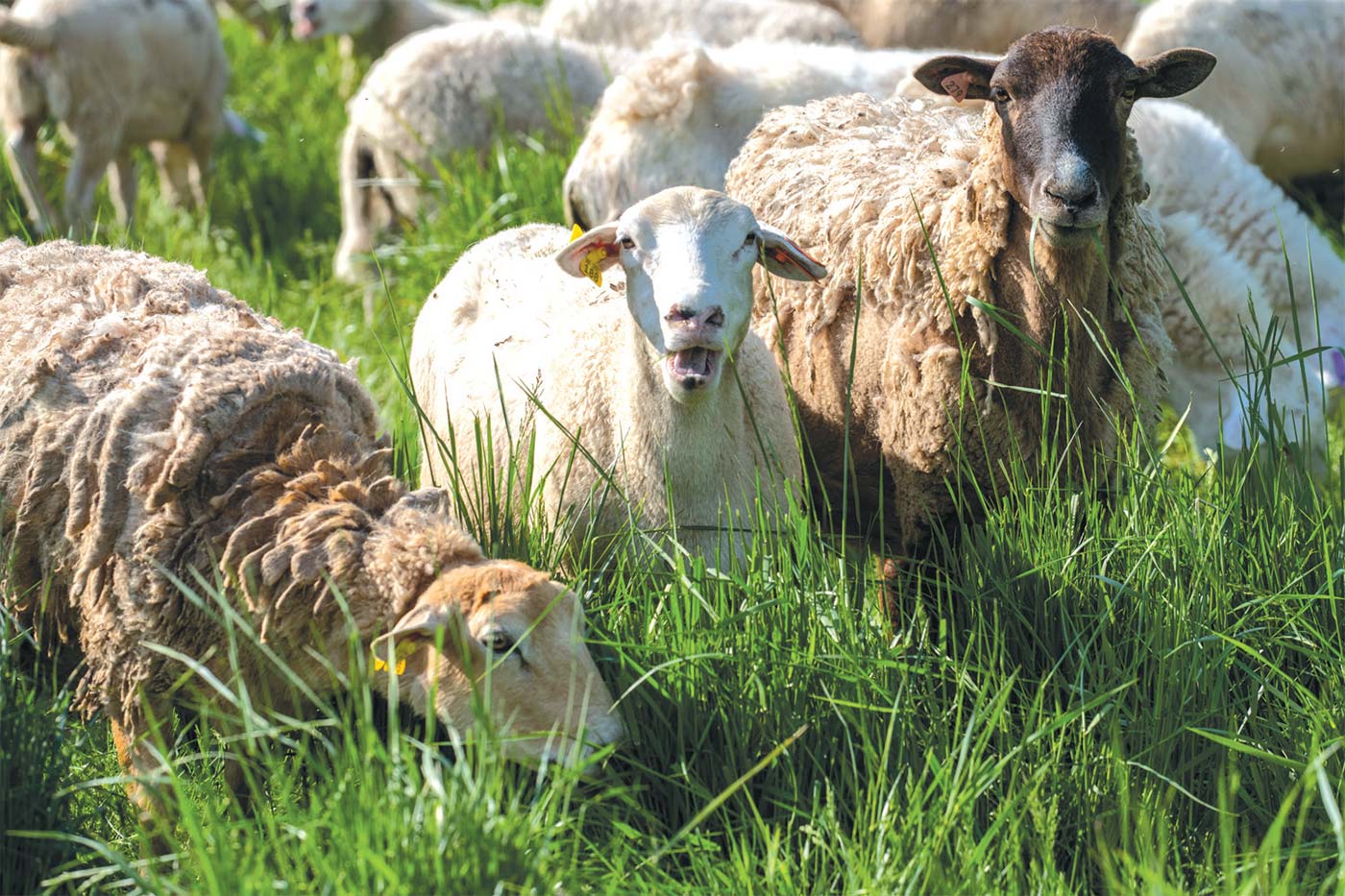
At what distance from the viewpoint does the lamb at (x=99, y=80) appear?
25.1ft

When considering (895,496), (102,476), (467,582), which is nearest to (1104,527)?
(895,496)

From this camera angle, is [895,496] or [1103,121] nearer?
[1103,121]

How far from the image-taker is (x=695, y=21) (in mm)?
Result: 9156

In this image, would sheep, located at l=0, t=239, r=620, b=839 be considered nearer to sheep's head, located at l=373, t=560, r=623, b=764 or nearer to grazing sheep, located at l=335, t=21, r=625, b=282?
sheep's head, located at l=373, t=560, r=623, b=764

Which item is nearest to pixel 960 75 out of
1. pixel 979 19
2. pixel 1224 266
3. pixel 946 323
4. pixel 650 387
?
pixel 946 323

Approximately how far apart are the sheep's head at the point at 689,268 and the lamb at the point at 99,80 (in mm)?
4546

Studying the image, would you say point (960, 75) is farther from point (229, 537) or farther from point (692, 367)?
point (229, 537)

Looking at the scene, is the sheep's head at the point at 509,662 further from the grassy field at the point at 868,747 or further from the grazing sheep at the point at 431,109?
the grazing sheep at the point at 431,109

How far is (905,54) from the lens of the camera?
646 cm

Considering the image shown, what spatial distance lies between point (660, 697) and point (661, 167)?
3.36 metres

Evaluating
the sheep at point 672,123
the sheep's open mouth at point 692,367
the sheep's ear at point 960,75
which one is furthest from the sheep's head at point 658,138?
the sheep's open mouth at point 692,367

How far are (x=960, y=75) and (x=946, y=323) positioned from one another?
677 mm

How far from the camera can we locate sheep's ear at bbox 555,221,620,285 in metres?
3.75

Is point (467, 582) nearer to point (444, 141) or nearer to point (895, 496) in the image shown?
point (895, 496)
